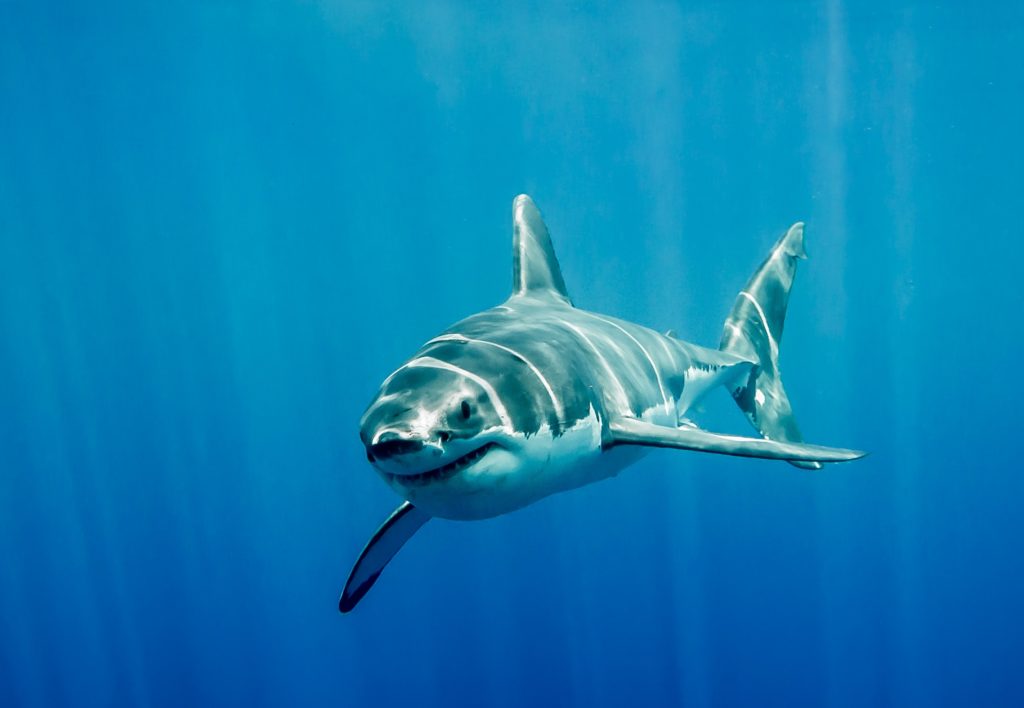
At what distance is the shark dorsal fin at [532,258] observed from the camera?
5.21 metres

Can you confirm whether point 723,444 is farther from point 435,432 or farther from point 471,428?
point 435,432

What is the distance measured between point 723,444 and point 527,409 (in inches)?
40.3

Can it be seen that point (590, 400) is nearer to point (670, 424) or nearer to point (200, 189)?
point (670, 424)

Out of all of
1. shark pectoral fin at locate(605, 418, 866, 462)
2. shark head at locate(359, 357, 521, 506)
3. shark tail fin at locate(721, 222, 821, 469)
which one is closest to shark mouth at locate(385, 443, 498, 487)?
shark head at locate(359, 357, 521, 506)

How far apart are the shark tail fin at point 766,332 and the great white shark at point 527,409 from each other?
0.77 m

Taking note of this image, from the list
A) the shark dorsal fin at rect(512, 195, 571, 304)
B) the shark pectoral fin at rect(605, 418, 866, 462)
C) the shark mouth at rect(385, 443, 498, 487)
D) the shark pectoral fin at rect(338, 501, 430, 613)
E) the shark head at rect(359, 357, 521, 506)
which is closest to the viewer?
the shark head at rect(359, 357, 521, 506)

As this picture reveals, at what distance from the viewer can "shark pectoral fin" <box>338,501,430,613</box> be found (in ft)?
12.3

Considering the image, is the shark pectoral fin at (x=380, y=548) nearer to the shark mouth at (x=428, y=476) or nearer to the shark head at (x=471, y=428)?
the shark head at (x=471, y=428)

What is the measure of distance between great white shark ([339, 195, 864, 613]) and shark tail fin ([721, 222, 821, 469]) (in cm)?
77

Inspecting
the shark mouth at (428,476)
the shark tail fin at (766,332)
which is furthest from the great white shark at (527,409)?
the shark tail fin at (766,332)

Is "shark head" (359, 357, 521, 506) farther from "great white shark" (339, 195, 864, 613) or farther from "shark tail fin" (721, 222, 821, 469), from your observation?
"shark tail fin" (721, 222, 821, 469)

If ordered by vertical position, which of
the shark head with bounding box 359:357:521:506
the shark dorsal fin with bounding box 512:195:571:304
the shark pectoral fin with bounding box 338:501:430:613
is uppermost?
the shark dorsal fin with bounding box 512:195:571:304

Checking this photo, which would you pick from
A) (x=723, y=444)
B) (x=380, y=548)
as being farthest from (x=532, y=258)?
(x=723, y=444)

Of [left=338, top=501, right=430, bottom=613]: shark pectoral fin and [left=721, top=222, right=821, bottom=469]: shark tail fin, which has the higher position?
[left=721, top=222, right=821, bottom=469]: shark tail fin
